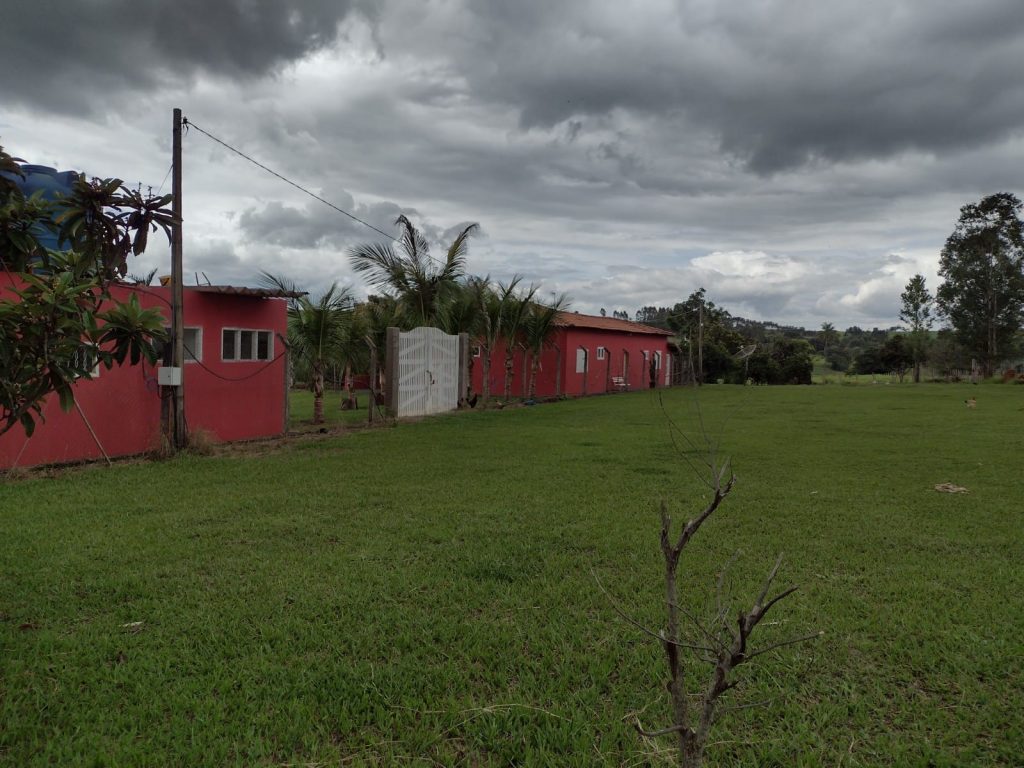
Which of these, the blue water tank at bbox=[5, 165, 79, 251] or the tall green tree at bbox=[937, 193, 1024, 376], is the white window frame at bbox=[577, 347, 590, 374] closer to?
the blue water tank at bbox=[5, 165, 79, 251]

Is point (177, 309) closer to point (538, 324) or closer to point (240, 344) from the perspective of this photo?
point (240, 344)

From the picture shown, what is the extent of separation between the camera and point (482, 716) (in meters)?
2.87

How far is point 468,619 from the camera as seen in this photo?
12.5 feet

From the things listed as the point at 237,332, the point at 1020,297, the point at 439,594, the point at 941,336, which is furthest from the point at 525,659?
the point at 941,336

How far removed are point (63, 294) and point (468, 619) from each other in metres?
2.67

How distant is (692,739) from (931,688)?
7.39 feet

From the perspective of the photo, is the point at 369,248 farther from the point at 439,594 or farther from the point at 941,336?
the point at 941,336

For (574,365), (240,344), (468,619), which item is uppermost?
(240,344)

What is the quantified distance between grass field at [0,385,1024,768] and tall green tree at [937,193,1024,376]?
42.6 meters

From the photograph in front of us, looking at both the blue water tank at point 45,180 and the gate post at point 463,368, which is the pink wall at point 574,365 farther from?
the blue water tank at point 45,180

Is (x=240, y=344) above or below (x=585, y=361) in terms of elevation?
above

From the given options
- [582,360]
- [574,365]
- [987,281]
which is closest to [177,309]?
[574,365]

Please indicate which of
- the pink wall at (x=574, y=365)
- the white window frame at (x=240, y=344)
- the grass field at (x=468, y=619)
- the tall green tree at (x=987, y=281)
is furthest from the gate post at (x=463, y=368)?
the tall green tree at (x=987, y=281)

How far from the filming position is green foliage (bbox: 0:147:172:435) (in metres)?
3.19
